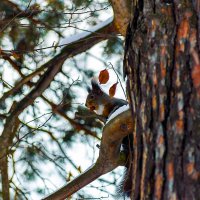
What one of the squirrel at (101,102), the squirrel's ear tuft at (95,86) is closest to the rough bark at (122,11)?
the squirrel at (101,102)

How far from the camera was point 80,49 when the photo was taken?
414 cm

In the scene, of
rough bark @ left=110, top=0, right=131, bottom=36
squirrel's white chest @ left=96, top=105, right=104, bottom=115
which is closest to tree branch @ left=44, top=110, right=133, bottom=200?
rough bark @ left=110, top=0, right=131, bottom=36

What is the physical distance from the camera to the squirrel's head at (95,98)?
4.41 m

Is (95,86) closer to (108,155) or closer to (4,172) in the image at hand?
(4,172)

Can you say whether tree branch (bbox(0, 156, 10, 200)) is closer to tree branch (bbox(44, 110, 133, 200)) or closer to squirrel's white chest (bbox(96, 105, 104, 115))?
tree branch (bbox(44, 110, 133, 200))

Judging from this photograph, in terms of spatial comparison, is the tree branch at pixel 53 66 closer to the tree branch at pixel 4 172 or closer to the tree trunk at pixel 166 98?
the tree branch at pixel 4 172

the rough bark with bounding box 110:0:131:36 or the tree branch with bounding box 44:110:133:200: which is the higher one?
the rough bark with bounding box 110:0:131:36

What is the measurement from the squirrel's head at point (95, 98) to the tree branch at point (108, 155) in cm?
140

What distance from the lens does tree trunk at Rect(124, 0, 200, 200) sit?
4.59 feet

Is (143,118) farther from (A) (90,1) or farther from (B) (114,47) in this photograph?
(B) (114,47)

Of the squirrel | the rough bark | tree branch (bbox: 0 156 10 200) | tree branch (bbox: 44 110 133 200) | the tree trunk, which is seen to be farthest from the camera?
the squirrel

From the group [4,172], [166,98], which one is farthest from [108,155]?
[166,98]

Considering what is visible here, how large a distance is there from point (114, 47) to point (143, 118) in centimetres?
319

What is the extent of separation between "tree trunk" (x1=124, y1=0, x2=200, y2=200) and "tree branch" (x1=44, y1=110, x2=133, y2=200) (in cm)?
98
